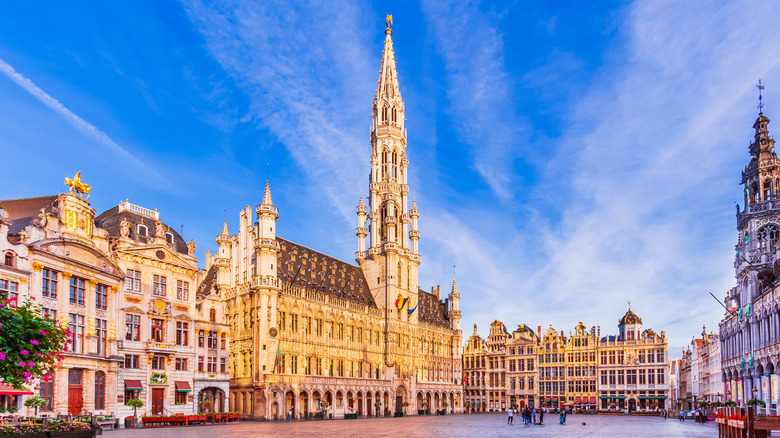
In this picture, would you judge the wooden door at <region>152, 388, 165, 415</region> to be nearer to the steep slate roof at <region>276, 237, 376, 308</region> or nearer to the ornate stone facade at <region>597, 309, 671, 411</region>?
the steep slate roof at <region>276, 237, 376, 308</region>

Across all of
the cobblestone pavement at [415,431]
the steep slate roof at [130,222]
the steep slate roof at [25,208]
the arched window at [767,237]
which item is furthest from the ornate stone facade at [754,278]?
the steep slate roof at [25,208]

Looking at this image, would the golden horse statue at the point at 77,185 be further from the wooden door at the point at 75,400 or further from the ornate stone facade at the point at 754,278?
the ornate stone facade at the point at 754,278

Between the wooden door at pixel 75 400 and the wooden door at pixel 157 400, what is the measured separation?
8.64 metres

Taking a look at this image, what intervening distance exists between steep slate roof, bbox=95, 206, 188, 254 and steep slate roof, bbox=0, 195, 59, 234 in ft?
23.8

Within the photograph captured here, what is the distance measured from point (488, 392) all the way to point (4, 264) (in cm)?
10128

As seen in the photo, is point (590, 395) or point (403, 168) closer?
point (403, 168)

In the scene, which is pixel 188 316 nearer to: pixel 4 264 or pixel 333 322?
pixel 4 264

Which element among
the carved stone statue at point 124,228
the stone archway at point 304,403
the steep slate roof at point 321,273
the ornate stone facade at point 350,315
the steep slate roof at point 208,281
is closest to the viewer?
the carved stone statue at point 124,228

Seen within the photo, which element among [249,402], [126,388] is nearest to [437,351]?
[249,402]

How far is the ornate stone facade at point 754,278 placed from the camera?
62125mm

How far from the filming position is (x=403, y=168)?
106875 mm

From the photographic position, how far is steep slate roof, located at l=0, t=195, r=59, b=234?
1858 inches

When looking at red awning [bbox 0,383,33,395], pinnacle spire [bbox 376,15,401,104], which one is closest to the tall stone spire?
pinnacle spire [bbox 376,15,401,104]

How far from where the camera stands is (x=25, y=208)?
163ft
